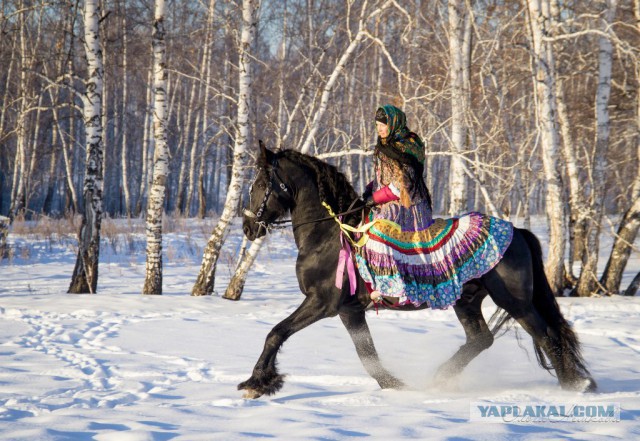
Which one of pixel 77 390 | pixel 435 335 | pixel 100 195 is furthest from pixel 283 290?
pixel 77 390

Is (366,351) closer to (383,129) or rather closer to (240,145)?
(383,129)

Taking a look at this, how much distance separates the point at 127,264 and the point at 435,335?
9.18 metres

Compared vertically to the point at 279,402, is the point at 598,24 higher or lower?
higher

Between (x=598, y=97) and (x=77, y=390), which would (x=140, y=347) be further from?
(x=598, y=97)

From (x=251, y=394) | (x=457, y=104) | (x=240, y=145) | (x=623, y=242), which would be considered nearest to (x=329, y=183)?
(x=251, y=394)

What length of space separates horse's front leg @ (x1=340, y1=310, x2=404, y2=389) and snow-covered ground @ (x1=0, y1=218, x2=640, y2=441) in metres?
0.13

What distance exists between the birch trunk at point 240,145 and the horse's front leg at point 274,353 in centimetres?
496

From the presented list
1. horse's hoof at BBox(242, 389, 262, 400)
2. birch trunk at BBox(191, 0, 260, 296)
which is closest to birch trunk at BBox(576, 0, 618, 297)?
birch trunk at BBox(191, 0, 260, 296)

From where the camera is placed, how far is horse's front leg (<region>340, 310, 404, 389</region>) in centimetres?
464

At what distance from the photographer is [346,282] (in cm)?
452

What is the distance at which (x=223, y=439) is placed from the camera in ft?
10.4

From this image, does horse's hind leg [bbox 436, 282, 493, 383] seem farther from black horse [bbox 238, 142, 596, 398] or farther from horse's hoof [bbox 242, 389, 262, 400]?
horse's hoof [bbox 242, 389, 262, 400]

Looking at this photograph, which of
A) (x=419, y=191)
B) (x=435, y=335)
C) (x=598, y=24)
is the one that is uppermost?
(x=598, y=24)

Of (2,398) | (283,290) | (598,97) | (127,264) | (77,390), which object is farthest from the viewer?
(127,264)
